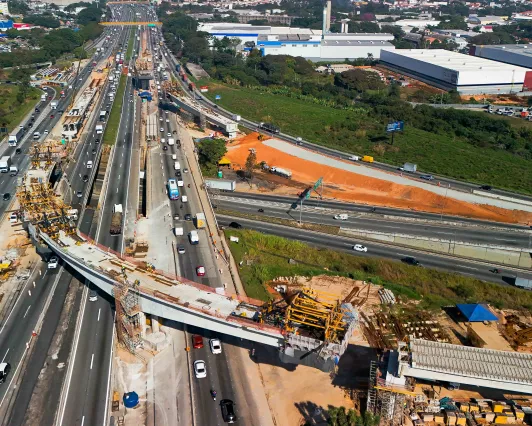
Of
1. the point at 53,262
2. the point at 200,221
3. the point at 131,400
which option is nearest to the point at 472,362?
the point at 131,400

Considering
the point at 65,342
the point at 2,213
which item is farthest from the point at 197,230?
the point at 2,213

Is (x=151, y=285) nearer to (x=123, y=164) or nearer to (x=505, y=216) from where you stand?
(x=123, y=164)

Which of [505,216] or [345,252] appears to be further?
[505,216]

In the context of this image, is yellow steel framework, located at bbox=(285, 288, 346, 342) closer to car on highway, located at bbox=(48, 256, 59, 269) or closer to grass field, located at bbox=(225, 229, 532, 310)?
grass field, located at bbox=(225, 229, 532, 310)

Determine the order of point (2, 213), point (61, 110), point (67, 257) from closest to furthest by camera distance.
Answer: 1. point (67, 257)
2. point (2, 213)
3. point (61, 110)

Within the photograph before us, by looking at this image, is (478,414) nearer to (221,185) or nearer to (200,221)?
(200,221)


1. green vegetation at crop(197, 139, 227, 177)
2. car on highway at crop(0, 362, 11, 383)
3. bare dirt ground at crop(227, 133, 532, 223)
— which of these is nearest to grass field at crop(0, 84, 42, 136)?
green vegetation at crop(197, 139, 227, 177)

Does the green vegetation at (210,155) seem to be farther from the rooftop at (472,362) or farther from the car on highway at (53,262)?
the rooftop at (472,362)
